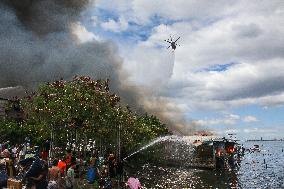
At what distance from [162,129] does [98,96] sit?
167ft

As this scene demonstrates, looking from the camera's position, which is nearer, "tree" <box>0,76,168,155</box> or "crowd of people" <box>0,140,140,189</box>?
"crowd of people" <box>0,140,140,189</box>

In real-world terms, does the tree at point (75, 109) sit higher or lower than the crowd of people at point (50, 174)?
higher

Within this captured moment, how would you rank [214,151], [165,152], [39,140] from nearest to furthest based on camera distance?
[39,140], [214,151], [165,152]

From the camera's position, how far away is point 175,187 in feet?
152

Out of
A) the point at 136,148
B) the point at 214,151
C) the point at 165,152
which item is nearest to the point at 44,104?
the point at 136,148

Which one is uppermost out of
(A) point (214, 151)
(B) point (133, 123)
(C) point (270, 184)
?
(B) point (133, 123)

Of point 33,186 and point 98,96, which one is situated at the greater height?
point 98,96

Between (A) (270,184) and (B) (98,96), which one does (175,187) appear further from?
(A) (270,184)

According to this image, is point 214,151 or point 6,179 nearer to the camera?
point 6,179

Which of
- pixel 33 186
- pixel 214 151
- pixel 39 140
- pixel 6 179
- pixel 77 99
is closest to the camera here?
pixel 33 186

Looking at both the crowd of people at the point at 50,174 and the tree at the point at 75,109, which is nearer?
the crowd of people at the point at 50,174

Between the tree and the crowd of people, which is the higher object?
the tree

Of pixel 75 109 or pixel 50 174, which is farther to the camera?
pixel 75 109

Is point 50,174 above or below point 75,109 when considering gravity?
below
